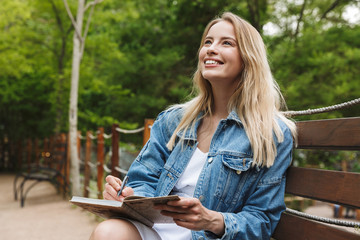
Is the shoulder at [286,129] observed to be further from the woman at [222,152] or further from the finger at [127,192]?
the finger at [127,192]

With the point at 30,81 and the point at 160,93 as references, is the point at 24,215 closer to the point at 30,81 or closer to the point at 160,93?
the point at 160,93

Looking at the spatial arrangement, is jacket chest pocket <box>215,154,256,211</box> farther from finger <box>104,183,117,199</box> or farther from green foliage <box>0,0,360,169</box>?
green foliage <box>0,0,360,169</box>

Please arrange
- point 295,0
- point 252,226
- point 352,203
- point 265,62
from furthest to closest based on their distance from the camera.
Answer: point 295,0, point 265,62, point 252,226, point 352,203

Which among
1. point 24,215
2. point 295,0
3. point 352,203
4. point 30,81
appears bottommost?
point 24,215

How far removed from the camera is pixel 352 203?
155 cm

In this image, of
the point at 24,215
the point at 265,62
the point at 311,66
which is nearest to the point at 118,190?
the point at 265,62

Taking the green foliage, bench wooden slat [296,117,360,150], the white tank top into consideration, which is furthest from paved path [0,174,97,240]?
bench wooden slat [296,117,360,150]

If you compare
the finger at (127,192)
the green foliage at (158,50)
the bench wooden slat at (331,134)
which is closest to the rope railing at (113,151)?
the finger at (127,192)

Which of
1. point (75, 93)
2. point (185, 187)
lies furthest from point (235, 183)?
point (75, 93)

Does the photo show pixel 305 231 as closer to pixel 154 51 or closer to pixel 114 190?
pixel 114 190

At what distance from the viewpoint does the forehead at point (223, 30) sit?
2.06 m

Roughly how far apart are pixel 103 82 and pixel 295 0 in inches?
253

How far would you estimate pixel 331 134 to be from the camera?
67.1 inches

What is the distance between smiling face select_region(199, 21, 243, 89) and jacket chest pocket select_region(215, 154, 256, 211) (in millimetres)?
450
